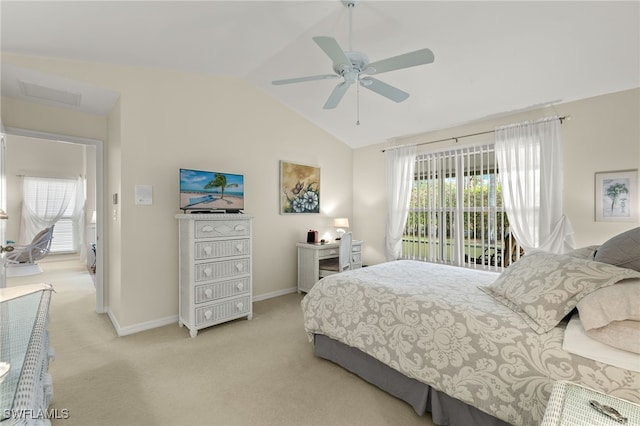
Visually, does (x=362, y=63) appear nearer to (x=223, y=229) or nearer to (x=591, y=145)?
(x=223, y=229)

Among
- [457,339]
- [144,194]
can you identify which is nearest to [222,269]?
[144,194]

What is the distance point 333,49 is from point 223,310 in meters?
2.73

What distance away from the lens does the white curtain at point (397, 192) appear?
14.6ft

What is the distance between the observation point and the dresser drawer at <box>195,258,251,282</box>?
293 centimetres

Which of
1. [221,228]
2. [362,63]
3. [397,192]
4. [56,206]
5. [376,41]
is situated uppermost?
[376,41]

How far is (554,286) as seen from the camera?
1462 millimetres

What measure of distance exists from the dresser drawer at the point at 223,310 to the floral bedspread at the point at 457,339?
1.11 m

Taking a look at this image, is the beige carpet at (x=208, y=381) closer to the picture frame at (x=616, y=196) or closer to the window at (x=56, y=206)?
the picture frame at (x=616, y=196)

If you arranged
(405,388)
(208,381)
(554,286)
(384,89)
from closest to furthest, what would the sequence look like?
(554,286), (405,388), (208,381), (384,89)

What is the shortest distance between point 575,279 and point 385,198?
3.47m

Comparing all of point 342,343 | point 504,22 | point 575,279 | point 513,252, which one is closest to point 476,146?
point 513,252

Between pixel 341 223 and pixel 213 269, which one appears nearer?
pixel 213 269

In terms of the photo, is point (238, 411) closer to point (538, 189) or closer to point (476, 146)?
point (538, 189)

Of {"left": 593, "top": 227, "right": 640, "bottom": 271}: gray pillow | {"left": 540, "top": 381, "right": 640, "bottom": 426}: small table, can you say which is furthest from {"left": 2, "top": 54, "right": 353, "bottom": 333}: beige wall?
{"left": 593, "top": 227, "right": 640, "bottom": 271}: gray pillow
